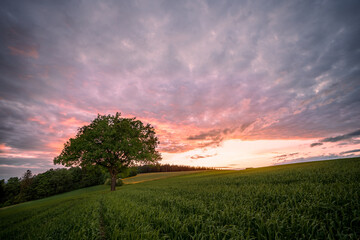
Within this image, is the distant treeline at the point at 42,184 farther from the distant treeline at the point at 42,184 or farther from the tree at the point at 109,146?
the tree at the point at 109,146

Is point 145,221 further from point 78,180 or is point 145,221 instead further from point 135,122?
point 78,180

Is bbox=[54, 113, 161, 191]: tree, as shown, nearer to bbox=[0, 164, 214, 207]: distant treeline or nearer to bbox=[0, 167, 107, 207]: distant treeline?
bbox=[0, 164, 214, 207]: distant treeline

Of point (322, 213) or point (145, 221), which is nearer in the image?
point (322, 213)

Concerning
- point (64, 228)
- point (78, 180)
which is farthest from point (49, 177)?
point (64, 228)

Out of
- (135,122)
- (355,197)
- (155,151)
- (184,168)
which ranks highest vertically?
(135,122)

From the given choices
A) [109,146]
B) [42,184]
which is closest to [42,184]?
[42,184]

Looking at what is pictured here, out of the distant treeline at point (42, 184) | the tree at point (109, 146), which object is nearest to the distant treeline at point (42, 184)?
the distant treeline at point (42, 184)

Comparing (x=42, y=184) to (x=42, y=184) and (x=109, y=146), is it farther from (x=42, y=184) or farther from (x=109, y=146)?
(x=109, y=146)

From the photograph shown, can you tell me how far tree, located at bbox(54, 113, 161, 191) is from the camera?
23.3 meters

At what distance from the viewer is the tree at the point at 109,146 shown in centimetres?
2327

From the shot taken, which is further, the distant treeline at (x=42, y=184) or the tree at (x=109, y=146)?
the distant treeline at (x=42, y=184)

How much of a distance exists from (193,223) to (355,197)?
4.64m

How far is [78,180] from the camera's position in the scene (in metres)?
76.7

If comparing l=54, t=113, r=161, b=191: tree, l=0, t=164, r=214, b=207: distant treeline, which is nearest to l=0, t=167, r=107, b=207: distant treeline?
l=0, t=164, r=214, b=207: distant treeline
